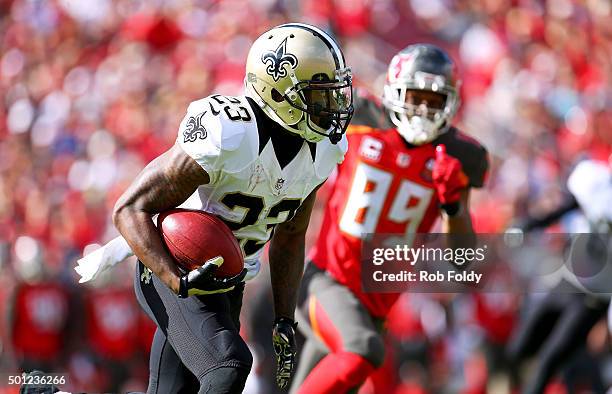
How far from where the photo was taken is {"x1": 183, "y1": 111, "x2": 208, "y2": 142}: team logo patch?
3715mm

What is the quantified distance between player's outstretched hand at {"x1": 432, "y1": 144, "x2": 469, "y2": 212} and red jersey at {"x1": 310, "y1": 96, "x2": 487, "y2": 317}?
24cm

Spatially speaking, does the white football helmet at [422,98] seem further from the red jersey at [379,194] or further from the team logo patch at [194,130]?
the team logo patch at [194,130]

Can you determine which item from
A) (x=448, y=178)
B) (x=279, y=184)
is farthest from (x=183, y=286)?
(x=448, y=178)

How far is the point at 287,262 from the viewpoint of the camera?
4.32m

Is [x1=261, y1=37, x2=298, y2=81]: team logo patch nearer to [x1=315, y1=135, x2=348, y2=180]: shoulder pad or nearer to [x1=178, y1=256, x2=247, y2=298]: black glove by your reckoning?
[x1=315, y1=135, x2=348, y2=180]: shoulder pad

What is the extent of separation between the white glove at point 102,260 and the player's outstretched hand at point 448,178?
5.14 feet

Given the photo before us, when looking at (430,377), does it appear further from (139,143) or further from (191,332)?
(191,332)

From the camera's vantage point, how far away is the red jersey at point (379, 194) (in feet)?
18.2

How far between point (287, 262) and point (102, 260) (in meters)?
0.67

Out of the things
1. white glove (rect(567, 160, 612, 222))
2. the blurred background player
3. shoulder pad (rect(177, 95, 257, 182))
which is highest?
shoulder pad (rect(177, 95, 257, 182))

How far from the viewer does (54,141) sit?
452 inches

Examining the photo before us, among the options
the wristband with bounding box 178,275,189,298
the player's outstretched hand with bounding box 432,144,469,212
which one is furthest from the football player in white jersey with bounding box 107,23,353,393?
the player's outstretched hand with bounding box 432,144,469,212

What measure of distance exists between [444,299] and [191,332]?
4618 mm

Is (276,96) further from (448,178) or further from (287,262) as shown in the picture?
(448,178)
